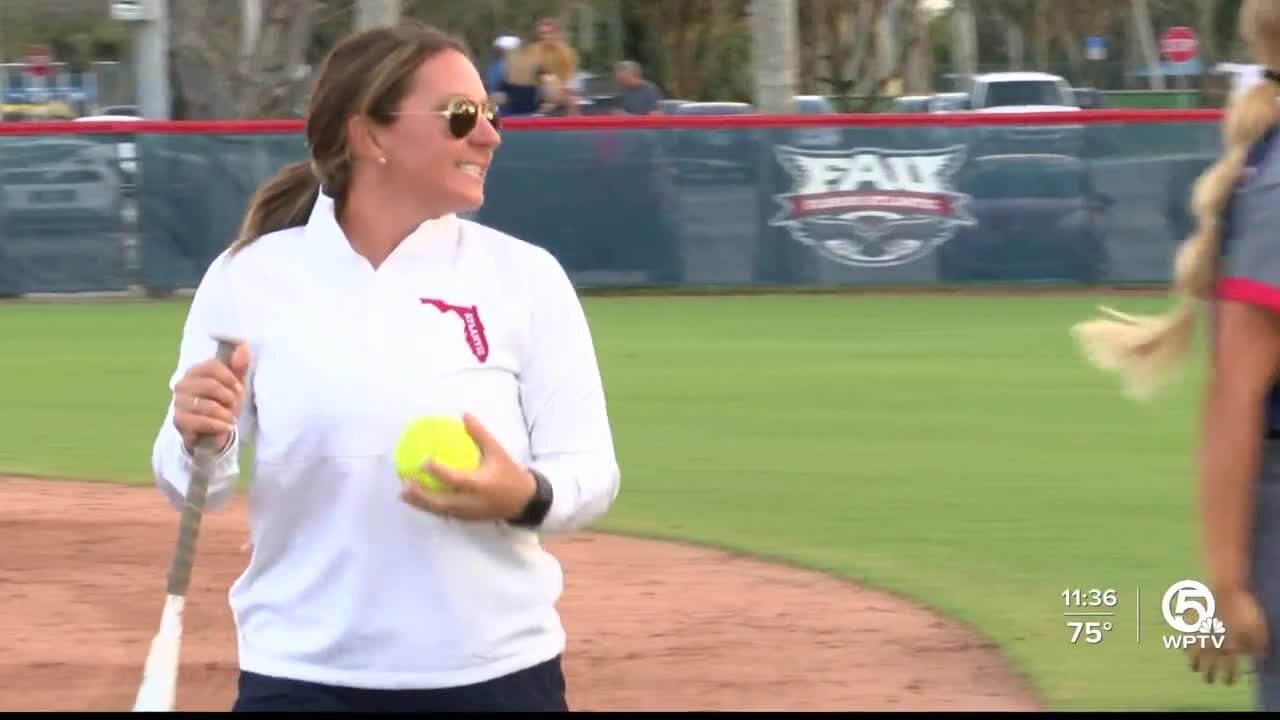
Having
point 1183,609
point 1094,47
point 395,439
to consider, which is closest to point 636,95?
point 1183,609

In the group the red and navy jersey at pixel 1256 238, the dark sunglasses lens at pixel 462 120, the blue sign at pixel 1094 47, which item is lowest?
the blue sign at pixel 1094 47

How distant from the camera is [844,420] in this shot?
41.1 feet

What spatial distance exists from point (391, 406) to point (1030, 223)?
1707 centimetres

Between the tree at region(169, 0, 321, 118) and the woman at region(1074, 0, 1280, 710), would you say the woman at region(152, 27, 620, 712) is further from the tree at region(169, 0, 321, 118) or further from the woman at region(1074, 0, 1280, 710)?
the tree at region(169, 0, 321, 118)

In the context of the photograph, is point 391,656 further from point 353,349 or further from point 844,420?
point 844,420

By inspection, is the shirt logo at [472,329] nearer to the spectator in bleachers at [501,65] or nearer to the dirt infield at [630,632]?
the dirt infield at [630,632]

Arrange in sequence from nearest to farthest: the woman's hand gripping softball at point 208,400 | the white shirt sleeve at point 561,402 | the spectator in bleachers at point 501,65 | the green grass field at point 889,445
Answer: the woman's hand gripping softball at point 208,400
the white shirt sleeve at point 561,402
the green grass field at point 889,445
the spectator in bleachers at point 501,65

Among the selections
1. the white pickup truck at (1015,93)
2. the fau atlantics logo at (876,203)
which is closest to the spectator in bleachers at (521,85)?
the fau atlantics logo at (876,203)

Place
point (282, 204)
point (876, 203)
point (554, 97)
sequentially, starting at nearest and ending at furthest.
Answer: point (282, 204)
point (876, 203)
point (554, 97)

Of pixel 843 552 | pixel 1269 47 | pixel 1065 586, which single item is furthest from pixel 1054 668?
pixel 1269 47

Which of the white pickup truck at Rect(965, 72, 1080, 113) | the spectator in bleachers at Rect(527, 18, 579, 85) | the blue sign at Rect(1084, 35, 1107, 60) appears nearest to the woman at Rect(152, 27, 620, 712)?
the spectator in bleachers at Rect(527, 18, 579, 85)

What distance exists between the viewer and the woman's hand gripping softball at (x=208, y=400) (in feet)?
10.6

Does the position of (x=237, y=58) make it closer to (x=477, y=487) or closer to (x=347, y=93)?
(x=347, y=93)

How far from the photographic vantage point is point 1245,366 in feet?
10.7
